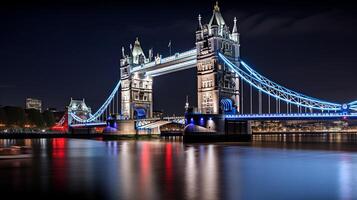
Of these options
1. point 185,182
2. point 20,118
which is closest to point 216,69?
point 185,182

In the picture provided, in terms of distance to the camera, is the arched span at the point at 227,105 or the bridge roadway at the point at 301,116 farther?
the arched span at the point at 227,105

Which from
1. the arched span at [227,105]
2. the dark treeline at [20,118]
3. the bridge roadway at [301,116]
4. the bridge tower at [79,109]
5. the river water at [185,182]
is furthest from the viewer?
the bridge tower at [79,109]

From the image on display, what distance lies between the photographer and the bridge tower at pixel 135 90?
64250 millimetres

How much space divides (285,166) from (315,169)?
162 centimetres

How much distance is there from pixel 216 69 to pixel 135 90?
70.8ft

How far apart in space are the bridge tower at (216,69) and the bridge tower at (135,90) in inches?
678

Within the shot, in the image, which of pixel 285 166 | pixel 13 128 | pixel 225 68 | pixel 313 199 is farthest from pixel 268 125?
pixel 313 199

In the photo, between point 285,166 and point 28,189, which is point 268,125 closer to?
point 285,166

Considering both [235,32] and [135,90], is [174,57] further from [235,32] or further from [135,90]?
[135,90]

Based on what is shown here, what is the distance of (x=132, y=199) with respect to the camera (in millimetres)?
10789

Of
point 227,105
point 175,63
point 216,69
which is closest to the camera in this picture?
point 216,69

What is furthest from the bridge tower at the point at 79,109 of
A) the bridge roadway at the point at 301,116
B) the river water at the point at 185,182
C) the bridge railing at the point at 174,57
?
the river water at the point at 185,182

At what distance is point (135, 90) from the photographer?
6425 cm

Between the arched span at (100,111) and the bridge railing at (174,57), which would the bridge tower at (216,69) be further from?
the arched span at (100,111)
